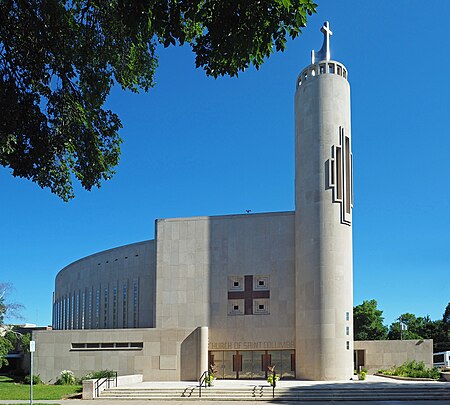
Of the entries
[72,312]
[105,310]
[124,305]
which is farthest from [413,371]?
[72,312]

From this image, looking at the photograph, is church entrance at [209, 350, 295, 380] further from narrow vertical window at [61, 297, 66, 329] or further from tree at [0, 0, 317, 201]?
tree at [0, 0, 317, 201]

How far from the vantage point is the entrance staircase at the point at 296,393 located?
2638cm

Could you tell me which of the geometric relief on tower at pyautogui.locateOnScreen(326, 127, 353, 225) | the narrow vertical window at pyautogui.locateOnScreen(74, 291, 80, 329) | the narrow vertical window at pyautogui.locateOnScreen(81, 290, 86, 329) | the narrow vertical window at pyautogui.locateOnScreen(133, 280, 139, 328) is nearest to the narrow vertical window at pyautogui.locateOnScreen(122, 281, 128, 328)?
the narrow vertical window at pyautogui.locateOnScreen(133, 280, 139, 328)

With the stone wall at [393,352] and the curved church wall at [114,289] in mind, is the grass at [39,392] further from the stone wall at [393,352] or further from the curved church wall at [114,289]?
the stone wall at [393,352]

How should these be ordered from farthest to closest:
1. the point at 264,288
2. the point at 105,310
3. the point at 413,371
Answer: the point at 105,310
the point at 264,288
the point at 413,371

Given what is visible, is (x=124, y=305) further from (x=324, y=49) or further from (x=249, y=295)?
(x=324, y=49)

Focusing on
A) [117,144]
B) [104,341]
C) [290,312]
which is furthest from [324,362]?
[117,144]

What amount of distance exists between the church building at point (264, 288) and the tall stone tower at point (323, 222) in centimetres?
6

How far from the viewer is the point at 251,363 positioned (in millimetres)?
36312

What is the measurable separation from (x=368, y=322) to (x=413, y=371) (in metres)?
44.2

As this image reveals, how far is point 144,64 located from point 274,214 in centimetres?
2287

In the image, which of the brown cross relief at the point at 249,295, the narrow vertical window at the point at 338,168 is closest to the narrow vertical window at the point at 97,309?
the brown cross relief at the point at 249,295

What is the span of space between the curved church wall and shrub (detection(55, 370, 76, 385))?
21.3ft

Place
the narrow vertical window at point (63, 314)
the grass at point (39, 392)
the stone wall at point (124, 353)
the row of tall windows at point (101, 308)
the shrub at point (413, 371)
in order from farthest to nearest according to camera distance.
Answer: the narrow vertical window at point (63, 314) < the row of tall windows at point (101, 308) < the stone wall at point (124, 353) < the shrub at point (413, 371) < the grass at point (39, 392)
